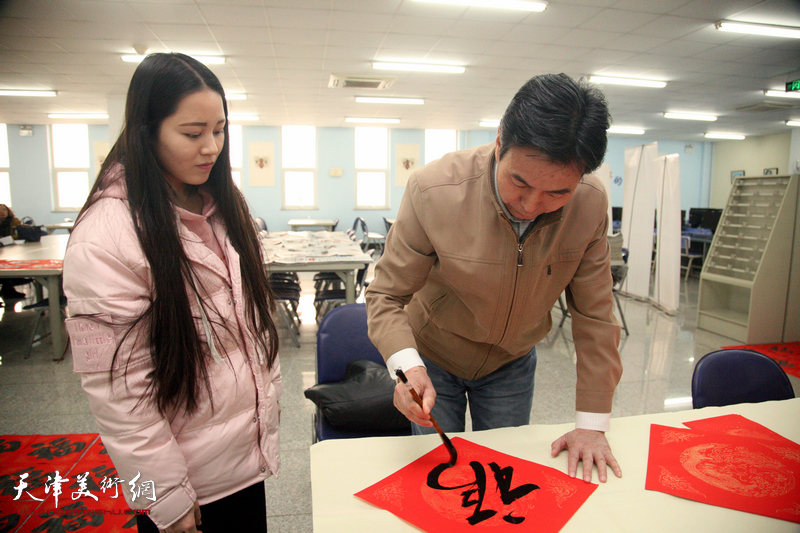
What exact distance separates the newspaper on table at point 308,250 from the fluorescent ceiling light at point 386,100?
3391mm

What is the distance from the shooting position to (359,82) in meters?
6.73

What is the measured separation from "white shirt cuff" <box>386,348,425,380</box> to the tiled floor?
1153 millimetres

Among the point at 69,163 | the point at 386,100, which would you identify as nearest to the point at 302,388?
the point at 386,100

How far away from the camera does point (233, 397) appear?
3.36 feet

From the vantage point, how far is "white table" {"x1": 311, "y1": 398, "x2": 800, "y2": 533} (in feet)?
2.85

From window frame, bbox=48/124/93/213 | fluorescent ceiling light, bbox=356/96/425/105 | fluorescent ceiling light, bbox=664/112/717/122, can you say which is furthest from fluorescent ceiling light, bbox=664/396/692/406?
window frame, bbox=48/124/93/213

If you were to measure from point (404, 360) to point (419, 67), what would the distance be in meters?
5.86

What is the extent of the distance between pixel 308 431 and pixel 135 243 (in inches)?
79.8

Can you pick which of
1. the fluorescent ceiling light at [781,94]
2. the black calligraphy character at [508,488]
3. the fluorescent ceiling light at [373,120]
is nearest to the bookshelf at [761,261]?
the fluorescent ceiling light at [781,94]

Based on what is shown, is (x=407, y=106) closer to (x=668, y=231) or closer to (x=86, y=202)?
(x=668, y=231)

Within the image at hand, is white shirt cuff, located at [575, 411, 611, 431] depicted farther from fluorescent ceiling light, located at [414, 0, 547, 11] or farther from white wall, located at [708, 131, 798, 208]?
white wall, located at [708, 131, 798, 208]

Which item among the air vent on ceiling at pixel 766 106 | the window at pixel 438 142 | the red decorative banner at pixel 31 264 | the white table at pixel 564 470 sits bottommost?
the white table at pixel 564 470

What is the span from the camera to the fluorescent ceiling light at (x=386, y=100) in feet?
26.0

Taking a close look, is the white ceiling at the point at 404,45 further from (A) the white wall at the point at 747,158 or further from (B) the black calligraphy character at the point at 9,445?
(A) the white wall at the point at 747,158
